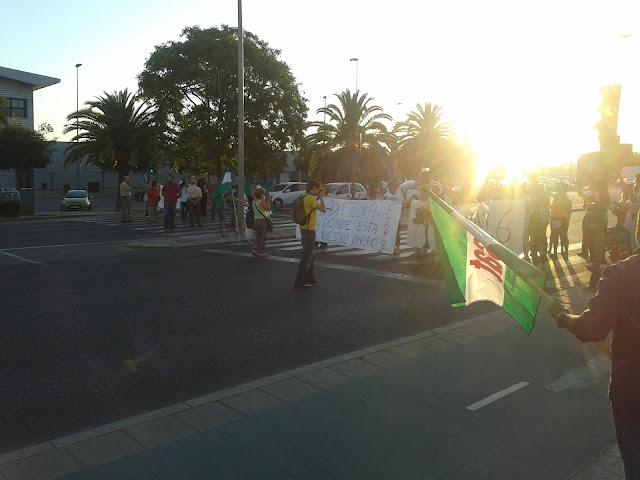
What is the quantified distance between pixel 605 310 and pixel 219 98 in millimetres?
35442

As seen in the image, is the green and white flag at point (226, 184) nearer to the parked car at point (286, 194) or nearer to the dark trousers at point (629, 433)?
the parked car at point (286, 194)

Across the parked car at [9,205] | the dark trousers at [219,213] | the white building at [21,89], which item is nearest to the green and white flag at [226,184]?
the dark trousers at [219,213]

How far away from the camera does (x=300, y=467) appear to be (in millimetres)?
4207

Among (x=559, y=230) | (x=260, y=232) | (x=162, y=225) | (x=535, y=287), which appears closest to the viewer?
(x=535, y=287)

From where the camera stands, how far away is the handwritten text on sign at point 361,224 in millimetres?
15586

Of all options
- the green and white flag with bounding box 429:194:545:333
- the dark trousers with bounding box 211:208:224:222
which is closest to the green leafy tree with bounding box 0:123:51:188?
the dark trousers with bounding box 211:208:224:222

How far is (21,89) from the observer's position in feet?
180

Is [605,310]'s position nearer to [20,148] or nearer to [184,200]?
[184,200]

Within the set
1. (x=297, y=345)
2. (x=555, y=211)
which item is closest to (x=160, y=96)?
(x=555, y=211)

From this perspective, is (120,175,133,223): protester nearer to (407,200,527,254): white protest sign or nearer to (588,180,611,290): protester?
(407,200,527,254): white protest sign

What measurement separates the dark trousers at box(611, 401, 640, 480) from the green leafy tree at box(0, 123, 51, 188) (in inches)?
1742

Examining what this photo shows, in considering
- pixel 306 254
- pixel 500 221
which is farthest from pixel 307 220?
pixel 500 221

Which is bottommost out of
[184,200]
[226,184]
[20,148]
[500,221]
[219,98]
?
[500,221]

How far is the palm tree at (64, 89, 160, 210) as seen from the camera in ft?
122
